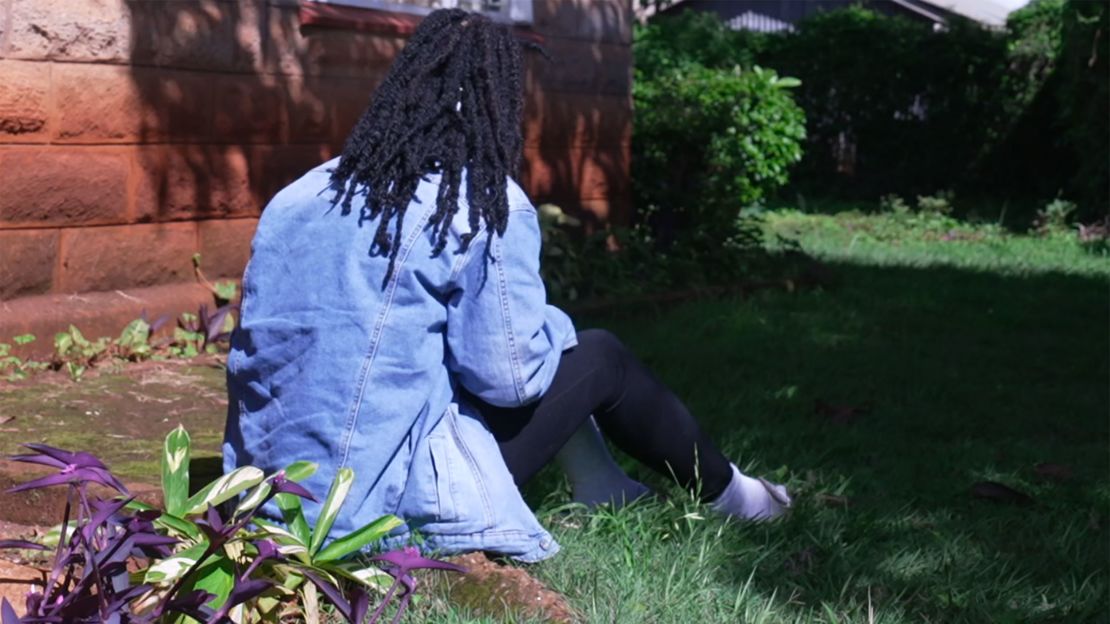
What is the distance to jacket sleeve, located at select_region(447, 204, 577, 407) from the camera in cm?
320

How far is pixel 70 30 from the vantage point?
18.3 ft

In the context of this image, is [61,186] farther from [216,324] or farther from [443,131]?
[443,131]

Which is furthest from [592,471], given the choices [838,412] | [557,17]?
[557,17]

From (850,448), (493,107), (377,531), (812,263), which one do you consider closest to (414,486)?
(377,531)

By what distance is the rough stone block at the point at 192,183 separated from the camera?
19.6ft

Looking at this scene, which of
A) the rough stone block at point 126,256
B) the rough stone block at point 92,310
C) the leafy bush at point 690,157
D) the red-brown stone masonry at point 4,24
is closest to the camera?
the red-brown stone masonry at point 4,24

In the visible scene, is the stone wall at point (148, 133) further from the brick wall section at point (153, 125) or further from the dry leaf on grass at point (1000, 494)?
the dry leaf on grass at point (1000, 494)

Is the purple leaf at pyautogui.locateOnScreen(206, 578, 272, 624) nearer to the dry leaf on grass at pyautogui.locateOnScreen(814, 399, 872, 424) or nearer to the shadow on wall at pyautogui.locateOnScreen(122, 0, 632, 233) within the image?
the dry leaf on grass at pyautogui.locateOnScreen(814, 399, 872, 424)

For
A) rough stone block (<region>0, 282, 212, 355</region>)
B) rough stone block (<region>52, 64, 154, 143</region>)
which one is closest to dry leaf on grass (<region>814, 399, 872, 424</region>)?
rough stone block (<region>0, 282, 212, 355</region>)

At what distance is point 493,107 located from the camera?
3369 millimetres

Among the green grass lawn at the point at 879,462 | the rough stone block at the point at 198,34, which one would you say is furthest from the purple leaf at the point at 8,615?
the rough stone block at the point at 198,34

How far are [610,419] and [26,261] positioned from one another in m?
2.78

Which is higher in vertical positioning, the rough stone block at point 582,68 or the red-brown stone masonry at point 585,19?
the red-brown stone masonry at point 585,19

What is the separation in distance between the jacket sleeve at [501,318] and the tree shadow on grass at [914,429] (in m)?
0.78
